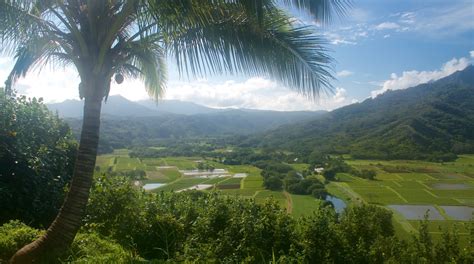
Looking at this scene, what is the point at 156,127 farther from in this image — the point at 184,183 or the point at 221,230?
the point at 221,230

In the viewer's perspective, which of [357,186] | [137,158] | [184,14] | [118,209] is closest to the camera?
[184,14]

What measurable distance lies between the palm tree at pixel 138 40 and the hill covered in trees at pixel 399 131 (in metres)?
62.9

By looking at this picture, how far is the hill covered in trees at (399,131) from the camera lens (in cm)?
6303

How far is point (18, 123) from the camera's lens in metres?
5.80

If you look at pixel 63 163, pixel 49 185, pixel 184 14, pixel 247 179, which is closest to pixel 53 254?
pixel 184 14

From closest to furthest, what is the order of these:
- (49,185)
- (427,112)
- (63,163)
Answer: (49,185) < (63,163) < (427,112)

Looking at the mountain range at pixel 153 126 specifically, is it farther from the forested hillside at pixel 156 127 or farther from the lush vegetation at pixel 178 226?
the lush vegetation at pixel 178 226

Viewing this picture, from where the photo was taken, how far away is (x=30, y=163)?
539 centimetres

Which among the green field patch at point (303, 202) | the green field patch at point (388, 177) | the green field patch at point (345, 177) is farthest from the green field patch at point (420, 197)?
the green field patch at point (303, 202)

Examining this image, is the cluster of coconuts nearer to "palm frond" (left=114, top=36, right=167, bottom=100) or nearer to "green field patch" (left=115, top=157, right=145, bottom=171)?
"palm frond" (left=114, top=36, right=167, bottom=100)

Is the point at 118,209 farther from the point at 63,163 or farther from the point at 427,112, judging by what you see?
the point at 427,112

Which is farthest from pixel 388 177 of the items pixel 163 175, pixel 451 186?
pixel 163 175

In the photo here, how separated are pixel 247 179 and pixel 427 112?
161 ft

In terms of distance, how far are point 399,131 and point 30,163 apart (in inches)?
2820
